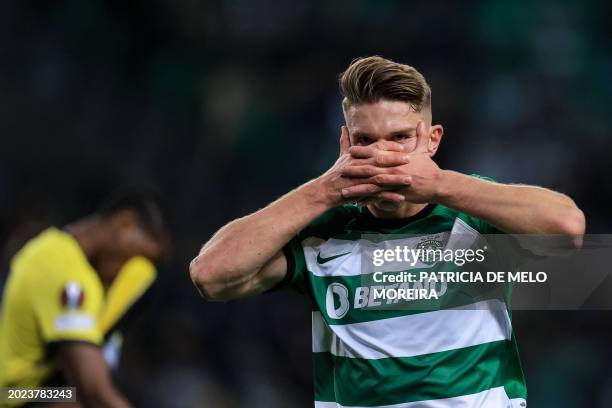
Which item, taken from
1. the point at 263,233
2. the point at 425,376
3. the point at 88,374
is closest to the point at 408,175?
the point at 263,233

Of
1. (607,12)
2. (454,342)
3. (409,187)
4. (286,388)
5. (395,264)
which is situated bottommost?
(286,388)

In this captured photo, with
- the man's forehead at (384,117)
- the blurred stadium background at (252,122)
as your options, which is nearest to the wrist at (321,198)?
Result: the man's forehead at (384,117)

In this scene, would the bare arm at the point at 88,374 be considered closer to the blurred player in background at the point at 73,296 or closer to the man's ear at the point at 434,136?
the blurred player in background at the point at 73,296

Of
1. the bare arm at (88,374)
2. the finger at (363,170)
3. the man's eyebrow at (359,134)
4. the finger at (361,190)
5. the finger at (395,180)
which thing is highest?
the man's eyebrow at (359,134)

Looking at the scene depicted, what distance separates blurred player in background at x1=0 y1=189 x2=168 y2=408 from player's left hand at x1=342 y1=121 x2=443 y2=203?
2.07 meters

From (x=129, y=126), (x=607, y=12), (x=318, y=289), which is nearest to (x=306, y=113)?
(x=129, y=126)

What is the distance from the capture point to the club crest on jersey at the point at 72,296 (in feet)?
15.1

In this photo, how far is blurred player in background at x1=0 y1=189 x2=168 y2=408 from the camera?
4.50 meters

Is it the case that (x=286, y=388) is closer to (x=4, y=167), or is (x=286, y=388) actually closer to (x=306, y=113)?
(x=306, y=113)

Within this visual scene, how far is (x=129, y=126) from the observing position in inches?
379

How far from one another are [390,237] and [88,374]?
1.99 meters

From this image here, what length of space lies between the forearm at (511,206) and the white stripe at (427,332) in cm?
32

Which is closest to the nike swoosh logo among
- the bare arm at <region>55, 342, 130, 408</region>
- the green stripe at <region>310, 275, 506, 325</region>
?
the green stripe at <region>310, 275, 506, 325</region>

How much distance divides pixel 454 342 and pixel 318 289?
0.47 metres
